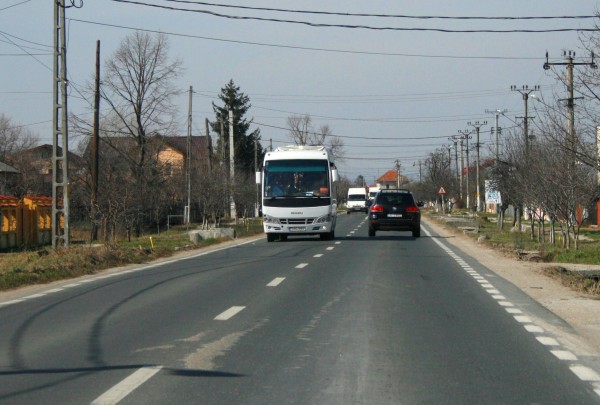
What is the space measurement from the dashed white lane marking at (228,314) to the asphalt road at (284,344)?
0.05m

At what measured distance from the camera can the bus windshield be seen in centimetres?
3403

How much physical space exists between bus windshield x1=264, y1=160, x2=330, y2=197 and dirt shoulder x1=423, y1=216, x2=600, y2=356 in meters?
7.74

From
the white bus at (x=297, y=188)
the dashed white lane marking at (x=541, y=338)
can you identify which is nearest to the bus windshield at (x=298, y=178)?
the white bus at (x=297, y=188)

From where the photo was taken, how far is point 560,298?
51.2 ft

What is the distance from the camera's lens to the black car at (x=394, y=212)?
3884cm

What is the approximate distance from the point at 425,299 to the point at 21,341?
6899mm

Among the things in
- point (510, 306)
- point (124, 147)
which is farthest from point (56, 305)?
point (124, 147)

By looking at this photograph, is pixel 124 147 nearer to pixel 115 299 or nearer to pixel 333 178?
pixel 333 178

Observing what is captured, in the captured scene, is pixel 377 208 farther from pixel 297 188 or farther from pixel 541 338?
pixel 541 338

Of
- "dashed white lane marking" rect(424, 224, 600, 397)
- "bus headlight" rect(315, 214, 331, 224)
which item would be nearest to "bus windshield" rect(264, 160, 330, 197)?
"bus headlight" rect(315, 214, 331, 224)

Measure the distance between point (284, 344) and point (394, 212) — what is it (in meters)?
29.3

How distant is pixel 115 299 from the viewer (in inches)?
582

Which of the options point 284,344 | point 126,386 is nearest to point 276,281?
point 284,344

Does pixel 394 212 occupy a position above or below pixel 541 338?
above
